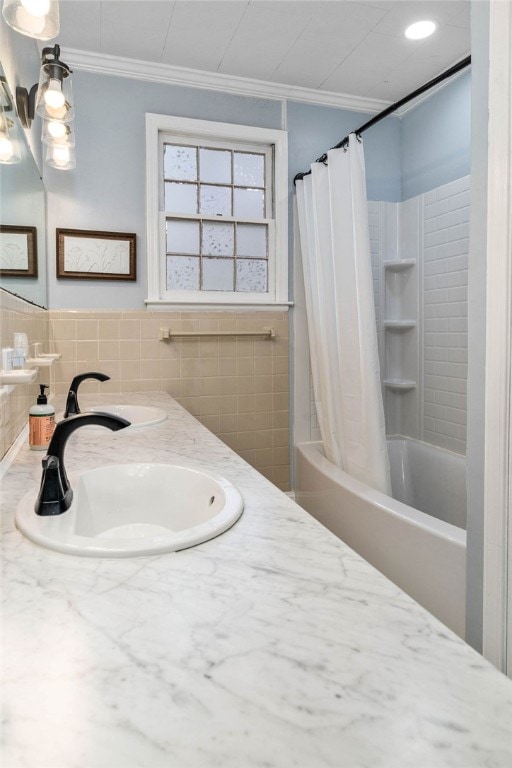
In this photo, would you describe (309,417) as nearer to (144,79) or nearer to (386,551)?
(386,551)

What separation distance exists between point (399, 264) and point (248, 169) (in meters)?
1.10

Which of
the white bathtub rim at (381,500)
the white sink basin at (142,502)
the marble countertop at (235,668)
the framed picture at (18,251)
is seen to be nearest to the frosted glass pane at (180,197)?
the framed picture at (18,251)

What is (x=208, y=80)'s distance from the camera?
8.87ft

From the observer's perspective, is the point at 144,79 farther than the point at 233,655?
Yes

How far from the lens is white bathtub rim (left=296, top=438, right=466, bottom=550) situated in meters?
1.61

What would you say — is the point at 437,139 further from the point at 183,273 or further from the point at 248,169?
the point at 183,273

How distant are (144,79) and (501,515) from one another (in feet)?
9.13

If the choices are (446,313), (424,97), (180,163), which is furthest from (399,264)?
(180,163)

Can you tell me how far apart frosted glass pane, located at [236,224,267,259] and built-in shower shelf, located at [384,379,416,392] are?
45.0 inches

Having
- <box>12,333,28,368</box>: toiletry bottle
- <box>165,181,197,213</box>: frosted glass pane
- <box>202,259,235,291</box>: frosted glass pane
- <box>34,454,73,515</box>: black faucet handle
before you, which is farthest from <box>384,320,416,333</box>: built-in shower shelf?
<box>34,454,73,515</box>: black faucet handle

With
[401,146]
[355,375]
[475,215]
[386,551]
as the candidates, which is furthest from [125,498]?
[401,146]

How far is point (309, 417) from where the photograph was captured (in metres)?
3.03

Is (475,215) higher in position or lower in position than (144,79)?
lower

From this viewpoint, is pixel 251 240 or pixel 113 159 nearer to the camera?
pixel 113 159
